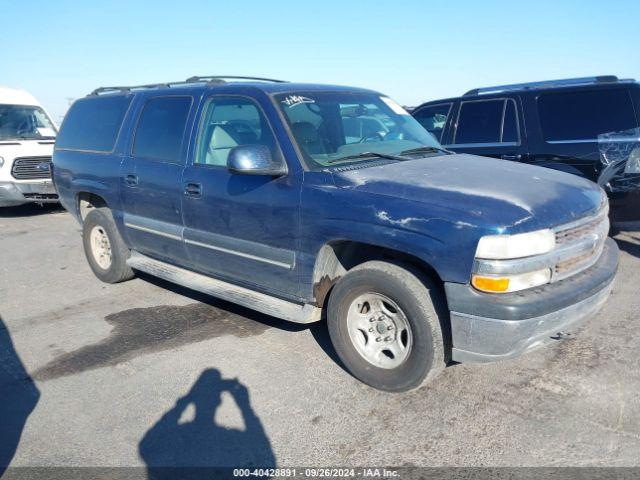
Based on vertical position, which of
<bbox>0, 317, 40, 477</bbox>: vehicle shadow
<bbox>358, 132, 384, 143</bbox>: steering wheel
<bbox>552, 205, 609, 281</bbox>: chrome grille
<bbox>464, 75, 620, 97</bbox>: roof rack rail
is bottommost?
<bbox>0, 317, 40, 477</bbox>: vehicle shadow

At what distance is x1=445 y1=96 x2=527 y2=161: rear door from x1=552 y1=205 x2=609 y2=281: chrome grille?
306 cm

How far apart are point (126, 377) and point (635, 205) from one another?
526 centimetres

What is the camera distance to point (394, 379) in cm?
323

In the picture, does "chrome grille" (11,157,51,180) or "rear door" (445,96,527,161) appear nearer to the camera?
"rear door" (445,96,527,161)

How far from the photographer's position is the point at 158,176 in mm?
4508

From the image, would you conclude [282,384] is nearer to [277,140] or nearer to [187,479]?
[187,479]

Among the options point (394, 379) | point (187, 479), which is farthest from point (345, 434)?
point (187, 479)

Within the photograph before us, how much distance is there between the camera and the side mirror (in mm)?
3488

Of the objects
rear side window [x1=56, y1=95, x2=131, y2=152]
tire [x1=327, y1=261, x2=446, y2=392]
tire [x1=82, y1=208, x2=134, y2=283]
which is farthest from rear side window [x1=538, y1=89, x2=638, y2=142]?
tire [x1=82, y1=208, x2=134, y2=283]

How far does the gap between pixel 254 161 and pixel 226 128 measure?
84 cm

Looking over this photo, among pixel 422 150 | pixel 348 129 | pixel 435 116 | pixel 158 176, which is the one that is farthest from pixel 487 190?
pixel 435 116

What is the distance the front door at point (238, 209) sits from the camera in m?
3.64

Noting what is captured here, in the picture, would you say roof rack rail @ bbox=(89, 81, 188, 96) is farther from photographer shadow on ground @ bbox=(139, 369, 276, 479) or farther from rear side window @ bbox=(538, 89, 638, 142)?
rear side window @ bbox=(538, 89, 638, 142)

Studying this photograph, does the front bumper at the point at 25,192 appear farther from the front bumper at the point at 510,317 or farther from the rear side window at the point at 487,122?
the front bumper at the point at 510,317
